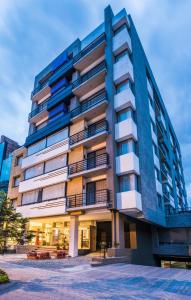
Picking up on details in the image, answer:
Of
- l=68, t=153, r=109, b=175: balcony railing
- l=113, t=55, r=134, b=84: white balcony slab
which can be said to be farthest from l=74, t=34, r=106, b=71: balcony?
l=68, t=153, r=109, b=175: balcony railing

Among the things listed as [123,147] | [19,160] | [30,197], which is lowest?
[30,197]

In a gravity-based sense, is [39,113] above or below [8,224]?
above

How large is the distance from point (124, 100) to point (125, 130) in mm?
3114

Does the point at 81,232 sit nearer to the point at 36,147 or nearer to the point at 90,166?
the point at 90,166

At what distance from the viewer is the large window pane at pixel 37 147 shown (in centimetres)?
2792

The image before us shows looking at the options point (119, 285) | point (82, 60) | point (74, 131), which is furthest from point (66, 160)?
point (119, 285)

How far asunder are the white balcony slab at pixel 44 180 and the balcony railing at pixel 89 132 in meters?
3.16

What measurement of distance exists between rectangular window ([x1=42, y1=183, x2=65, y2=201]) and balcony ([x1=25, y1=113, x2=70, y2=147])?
6560mm

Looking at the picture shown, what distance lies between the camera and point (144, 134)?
23078 millimetres

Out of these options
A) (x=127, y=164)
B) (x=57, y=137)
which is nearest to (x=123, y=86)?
(x=127, y=164)

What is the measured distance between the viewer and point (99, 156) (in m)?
21.6

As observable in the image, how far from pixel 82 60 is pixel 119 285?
924 inches

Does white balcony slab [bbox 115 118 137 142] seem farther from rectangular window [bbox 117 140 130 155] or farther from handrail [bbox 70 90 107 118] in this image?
handrail [bbox 70 90 107 118]

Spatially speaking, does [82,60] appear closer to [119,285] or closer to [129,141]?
[129,141]
